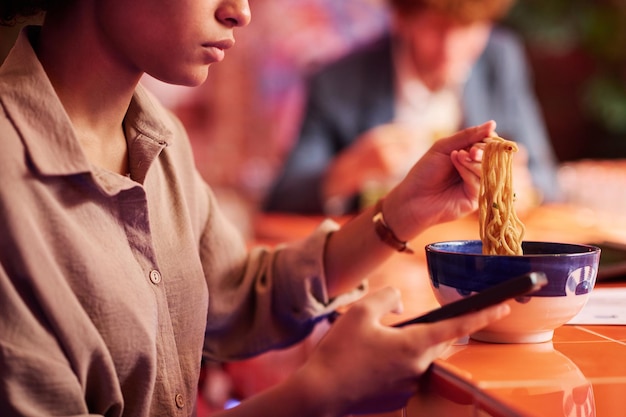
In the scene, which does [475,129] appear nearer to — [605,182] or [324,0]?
[605,182]

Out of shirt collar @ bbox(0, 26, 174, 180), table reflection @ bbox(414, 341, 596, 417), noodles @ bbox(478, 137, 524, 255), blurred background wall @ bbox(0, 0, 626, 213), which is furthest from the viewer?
blurred background wall @ bbox(0, 0, 626, 213)

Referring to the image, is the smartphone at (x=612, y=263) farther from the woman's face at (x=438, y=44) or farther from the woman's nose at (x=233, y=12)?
the woman's face at (x=438, y=44)

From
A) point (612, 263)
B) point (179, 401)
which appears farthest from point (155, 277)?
point (612, 263)

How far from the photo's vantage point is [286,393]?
0.77m

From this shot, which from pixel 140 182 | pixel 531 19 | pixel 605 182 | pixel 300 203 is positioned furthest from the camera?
pixel 531 19

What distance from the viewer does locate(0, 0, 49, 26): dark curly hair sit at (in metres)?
0.94

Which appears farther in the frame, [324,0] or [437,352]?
[324,0]

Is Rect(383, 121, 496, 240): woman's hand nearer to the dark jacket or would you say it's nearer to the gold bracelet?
the gold bracelet

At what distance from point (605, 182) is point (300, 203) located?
3.39ft

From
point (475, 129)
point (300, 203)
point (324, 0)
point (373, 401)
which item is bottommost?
point (300, 203)

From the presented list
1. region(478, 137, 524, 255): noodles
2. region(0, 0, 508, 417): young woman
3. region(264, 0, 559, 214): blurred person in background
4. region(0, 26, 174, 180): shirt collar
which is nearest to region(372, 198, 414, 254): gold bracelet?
region(0, 0, 508, 417): young woman

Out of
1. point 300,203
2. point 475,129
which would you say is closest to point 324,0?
point 300,203

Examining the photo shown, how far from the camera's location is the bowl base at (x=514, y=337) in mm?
877

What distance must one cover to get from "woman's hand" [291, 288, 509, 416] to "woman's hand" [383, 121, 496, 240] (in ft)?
1.20
